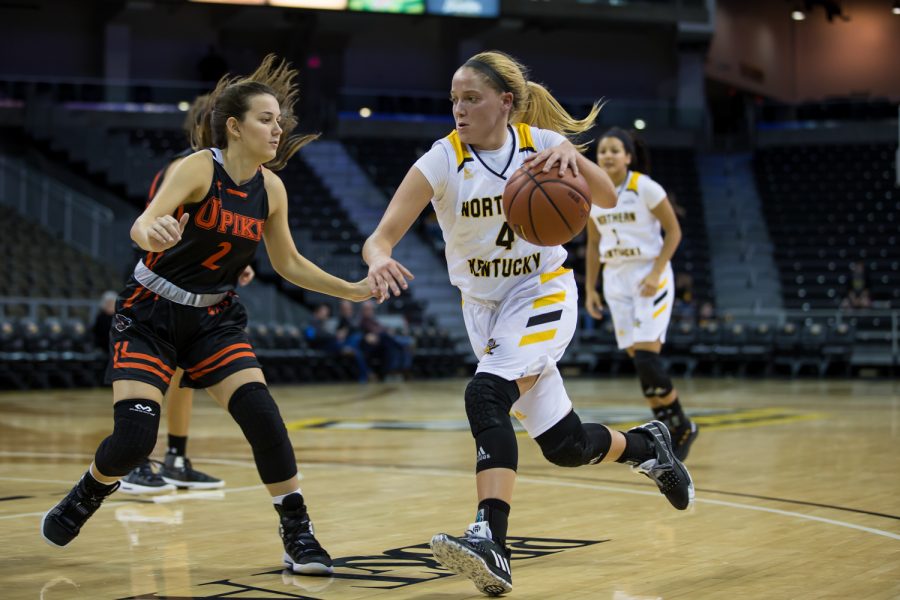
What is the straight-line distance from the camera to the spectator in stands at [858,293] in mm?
21219

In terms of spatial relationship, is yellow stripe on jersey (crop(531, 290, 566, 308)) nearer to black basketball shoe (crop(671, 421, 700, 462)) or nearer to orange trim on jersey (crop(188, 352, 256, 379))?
orange trim on jersey (crop(188, 352, 256, 379))

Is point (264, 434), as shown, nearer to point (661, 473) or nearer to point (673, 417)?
point (661, 473)

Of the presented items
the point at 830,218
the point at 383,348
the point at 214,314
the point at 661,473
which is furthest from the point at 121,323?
the point at 830,218

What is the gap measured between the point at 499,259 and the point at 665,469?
126 centimetres

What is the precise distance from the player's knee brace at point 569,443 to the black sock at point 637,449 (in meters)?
0.26

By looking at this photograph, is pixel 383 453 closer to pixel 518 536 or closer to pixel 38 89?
pixel 518 536

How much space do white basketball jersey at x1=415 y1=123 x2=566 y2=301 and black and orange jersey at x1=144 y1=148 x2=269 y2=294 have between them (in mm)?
743

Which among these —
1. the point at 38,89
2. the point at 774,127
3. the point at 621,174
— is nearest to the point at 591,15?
the point at 774,127

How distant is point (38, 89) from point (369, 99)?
7.19 m

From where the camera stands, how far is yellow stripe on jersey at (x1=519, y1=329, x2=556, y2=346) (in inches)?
163

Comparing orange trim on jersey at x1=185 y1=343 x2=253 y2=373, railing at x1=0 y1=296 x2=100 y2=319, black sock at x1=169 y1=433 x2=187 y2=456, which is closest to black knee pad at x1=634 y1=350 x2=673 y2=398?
black sock at x1=169 y1=433 x2=187 y2=456

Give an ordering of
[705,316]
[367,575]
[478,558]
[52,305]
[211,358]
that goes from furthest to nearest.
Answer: [705,316]
[52,305]
[211,358]
[367,575]
[478,558]

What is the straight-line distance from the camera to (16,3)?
26188mm

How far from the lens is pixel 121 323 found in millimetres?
4422
